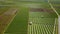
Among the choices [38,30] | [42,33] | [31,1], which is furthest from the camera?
[31,1]

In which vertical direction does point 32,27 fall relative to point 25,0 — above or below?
below

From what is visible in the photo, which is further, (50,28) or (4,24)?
(4,24)

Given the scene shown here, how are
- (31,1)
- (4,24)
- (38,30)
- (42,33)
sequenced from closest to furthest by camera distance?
(42,33) → (38,30) → (4,24) → (31,1)

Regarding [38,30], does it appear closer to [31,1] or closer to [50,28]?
[50,28]

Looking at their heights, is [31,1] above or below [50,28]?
above

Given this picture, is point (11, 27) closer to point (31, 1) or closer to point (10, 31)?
point (10, 31)

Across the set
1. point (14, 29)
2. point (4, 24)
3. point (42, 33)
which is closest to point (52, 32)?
point (42, 33)

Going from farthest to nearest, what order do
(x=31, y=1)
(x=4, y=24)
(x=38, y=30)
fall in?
(x=31, y=1) < (x=4, y=24) < (x=38, y=30)

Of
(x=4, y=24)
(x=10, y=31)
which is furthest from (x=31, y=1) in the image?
(x=10, y=31)

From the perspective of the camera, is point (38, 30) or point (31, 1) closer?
point (38, 30)
